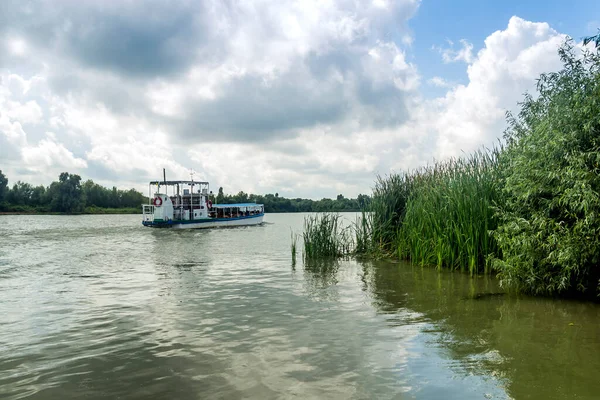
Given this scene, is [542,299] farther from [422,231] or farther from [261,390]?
[261,390]

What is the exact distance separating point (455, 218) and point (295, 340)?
26.4ft

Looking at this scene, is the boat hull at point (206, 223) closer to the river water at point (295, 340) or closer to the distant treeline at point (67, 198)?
the river water at point (295, 340)

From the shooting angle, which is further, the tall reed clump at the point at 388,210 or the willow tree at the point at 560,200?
the tall reed clump at the point at 388,210

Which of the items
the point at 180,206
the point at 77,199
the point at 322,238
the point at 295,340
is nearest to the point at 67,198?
the point at 77,199

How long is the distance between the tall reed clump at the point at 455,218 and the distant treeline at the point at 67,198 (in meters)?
97.5

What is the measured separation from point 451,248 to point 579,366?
7.83 meters

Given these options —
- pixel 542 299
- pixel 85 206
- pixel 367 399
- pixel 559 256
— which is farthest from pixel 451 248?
pixel 85 206

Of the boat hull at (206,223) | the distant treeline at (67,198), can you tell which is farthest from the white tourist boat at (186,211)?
the distant treeline at (67,198)

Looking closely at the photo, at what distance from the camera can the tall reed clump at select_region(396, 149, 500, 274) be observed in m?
11.9

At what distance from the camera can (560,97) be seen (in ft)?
31.2

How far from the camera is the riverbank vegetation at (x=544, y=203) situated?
8.12 metres

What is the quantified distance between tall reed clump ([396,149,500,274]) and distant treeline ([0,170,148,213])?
9753 cm

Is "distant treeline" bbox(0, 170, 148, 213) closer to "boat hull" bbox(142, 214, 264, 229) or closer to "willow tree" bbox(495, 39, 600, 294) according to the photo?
"boat hull" bbox(142, 214, 264, 229)

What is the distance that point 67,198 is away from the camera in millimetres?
95375
